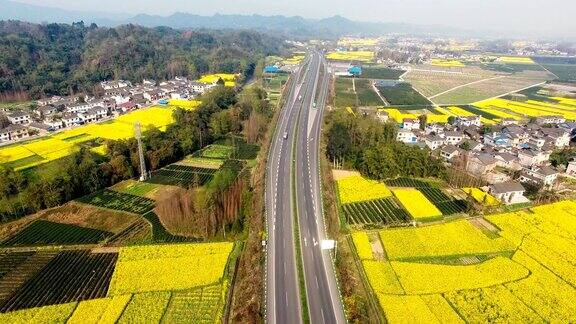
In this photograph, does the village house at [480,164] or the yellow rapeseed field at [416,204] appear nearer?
the yellow rapeseed field at [416,204]

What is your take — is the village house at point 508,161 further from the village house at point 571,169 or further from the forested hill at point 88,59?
the forested hill at point 88,59

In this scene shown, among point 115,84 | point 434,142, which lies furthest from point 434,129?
point 115,84

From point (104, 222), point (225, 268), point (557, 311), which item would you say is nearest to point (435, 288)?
point (557, 311)

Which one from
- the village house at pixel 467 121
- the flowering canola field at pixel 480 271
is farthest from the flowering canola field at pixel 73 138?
the village house at pixel 467 121

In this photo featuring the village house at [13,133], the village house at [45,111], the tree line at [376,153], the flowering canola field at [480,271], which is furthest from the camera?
the village house at [45,111]

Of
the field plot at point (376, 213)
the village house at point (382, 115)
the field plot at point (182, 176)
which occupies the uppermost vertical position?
the village house at point (382, 115)

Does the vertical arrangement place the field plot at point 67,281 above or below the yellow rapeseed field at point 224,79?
below

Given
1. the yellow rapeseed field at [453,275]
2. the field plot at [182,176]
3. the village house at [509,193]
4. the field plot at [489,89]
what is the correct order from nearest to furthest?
the yellow rapeseed field at [453,275] < the village house at [509,193] < the field plot at [182,176] < the field plot at [489,89]

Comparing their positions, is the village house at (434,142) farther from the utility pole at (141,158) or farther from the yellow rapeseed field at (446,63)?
the yellow rapeseed field at (446,63)
